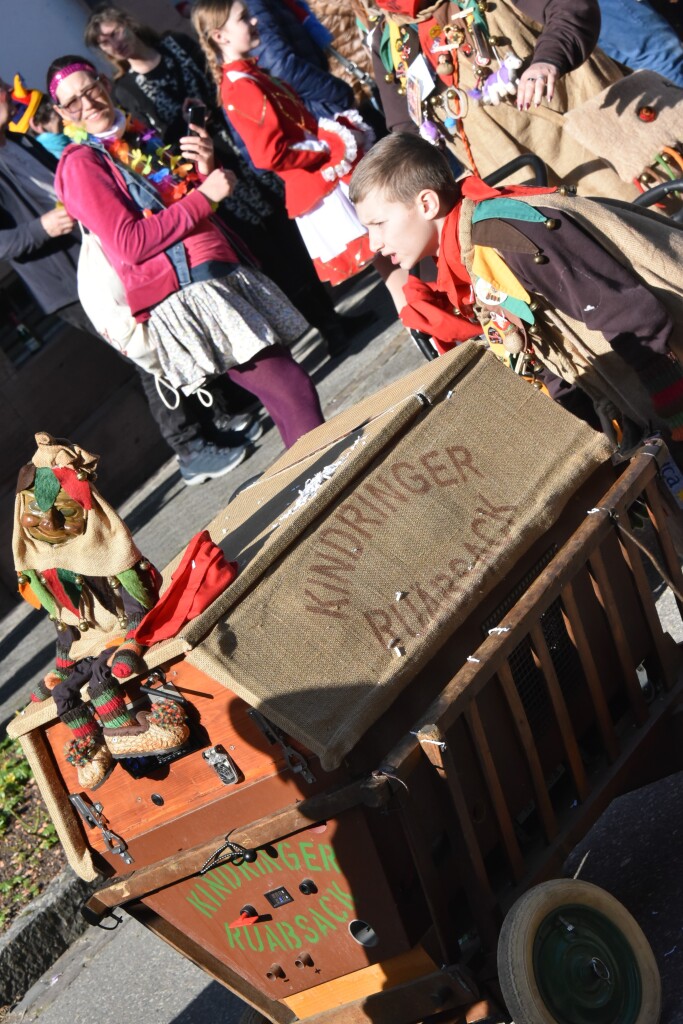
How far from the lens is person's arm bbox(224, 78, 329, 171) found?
5950 millimetres

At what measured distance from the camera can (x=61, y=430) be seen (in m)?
8.23

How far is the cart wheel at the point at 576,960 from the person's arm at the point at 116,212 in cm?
364

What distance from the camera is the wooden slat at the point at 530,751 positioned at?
293 centimetres

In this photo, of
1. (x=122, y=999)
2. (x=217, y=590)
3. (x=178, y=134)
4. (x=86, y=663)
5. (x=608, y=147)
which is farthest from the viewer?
(x=178, y=134)

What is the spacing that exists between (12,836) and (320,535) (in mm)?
3056

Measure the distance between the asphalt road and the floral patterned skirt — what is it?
1.26 meters

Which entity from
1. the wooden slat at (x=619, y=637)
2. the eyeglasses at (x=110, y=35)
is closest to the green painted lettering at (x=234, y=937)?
the wooden slat at (x=619, y=637)

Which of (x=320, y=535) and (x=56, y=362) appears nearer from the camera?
(x=320, y=535)

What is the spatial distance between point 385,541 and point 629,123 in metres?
2.91

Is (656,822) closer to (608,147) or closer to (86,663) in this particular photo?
(86,663)

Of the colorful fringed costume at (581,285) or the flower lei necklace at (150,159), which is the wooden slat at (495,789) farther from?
the flower lei necklace at (150,159)

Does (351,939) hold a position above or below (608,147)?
below

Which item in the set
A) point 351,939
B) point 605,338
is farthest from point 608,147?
point 351,939

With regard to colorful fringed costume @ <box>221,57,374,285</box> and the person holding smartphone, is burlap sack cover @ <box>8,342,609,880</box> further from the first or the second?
the person holding smartphone
